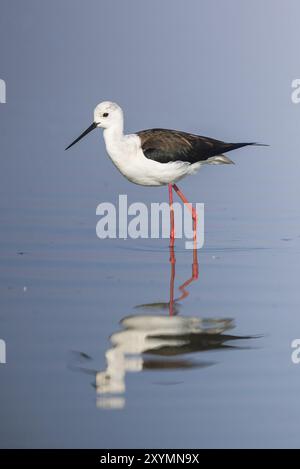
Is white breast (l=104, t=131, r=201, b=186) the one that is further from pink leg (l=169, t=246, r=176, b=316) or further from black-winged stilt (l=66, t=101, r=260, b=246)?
pink leg (l=169, t=246, r=176, b=316)

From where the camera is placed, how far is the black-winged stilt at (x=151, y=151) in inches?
483

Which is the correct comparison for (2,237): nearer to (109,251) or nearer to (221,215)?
(109,251)

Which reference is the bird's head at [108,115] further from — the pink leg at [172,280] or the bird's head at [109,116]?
the pink leg at [172,280]

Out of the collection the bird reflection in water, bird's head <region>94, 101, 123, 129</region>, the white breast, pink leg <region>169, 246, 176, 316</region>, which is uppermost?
bird's head <region>94, 101, 123, 129</region>

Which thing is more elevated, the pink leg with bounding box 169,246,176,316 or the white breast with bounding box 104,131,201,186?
the white breast with bounding box 104,131,201,186

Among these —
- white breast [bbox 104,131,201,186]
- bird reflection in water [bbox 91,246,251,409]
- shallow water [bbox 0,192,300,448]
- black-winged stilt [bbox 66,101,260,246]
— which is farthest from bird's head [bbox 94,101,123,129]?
bird reflection in water [bbox 91,246,251,409]

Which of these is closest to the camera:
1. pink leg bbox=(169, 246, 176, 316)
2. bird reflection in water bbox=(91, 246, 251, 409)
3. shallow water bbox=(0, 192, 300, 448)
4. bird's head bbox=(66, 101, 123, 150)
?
shallow water bbox=(0, 192, 300, 448)

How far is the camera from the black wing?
12.3 meters

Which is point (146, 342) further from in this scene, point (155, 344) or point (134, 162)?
point (134, 162)

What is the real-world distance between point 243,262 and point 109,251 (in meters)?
1.35

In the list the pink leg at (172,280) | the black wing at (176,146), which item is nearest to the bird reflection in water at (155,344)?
the pink leg at (172,280)

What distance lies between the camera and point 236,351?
7957 mm
